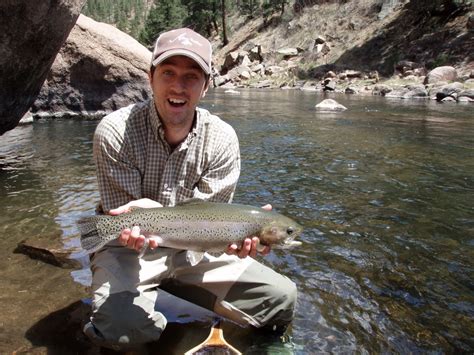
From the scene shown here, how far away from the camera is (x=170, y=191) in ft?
10.8

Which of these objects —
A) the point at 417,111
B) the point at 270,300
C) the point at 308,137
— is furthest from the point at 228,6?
the point at 270,300

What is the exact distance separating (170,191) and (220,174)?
14.9 inches

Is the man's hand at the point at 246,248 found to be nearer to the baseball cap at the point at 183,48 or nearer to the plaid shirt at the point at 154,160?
the plaid shirt at the point at 154,160

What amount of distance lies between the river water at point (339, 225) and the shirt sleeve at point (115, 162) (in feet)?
3.58

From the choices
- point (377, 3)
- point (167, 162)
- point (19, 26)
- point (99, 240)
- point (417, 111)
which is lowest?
point (417, 111)

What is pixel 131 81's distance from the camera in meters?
13.8

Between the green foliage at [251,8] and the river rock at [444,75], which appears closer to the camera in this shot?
the river rock at [444,75]

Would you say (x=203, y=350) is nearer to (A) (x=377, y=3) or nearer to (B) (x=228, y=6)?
(A) (x=377, y=3)

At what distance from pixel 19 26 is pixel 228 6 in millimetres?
61094

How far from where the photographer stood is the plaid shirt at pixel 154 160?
3.18 m

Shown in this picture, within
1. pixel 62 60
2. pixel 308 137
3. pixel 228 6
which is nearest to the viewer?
pixel 308 137

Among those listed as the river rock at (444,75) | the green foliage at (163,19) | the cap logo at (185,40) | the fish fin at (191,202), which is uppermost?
the green foliage at (163,19)

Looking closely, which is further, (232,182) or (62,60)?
(62,60)

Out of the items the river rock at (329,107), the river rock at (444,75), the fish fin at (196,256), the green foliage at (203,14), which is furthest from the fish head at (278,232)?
the green foliage at (203,14)
